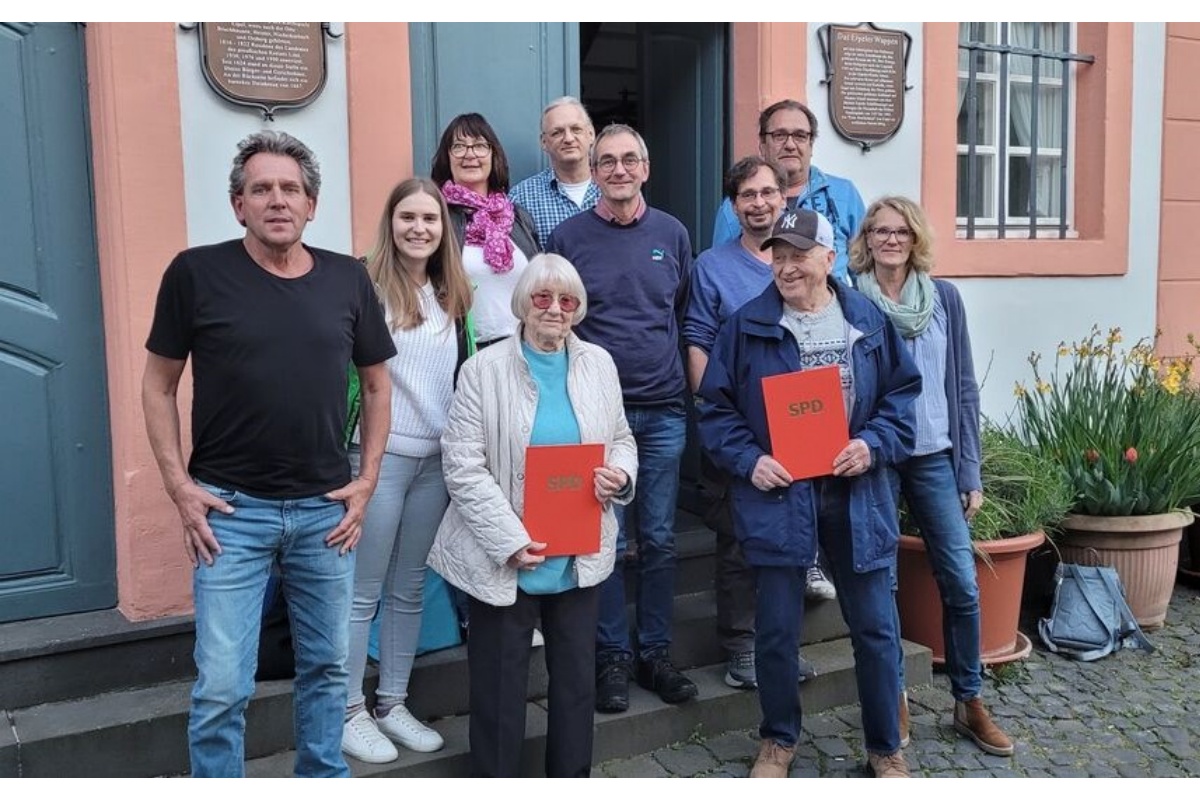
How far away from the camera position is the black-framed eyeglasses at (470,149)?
3.77 metres

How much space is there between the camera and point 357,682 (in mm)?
3496

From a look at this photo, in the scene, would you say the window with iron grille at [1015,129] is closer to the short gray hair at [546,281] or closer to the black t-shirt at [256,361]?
the short gray hair at [546,281]

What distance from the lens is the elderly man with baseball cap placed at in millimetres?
3352

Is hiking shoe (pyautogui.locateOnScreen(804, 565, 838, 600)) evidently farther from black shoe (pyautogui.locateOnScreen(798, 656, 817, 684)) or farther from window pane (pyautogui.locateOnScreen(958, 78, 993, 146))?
window pane (pyautogui.locateOnScreen(958, 78, 993, 146))

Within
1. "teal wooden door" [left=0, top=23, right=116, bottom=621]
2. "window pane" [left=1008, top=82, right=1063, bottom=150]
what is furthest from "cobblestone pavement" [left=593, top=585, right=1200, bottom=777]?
"window pane" [left=1008, top=82, right=1063, bottom=150]

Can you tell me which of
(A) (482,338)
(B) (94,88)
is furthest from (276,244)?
(B) (94,88)

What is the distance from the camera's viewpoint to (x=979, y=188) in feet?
19.9

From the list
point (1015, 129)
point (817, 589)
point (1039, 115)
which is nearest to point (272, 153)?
point (817, 589)

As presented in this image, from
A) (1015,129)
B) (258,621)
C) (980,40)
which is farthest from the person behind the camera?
(1015,129)

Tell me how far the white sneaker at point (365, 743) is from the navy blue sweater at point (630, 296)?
51.8 inches

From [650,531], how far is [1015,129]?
12.1 ft

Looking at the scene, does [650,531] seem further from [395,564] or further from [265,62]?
[265,62]

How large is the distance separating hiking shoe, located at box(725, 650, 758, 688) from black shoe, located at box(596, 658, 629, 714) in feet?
1.50
